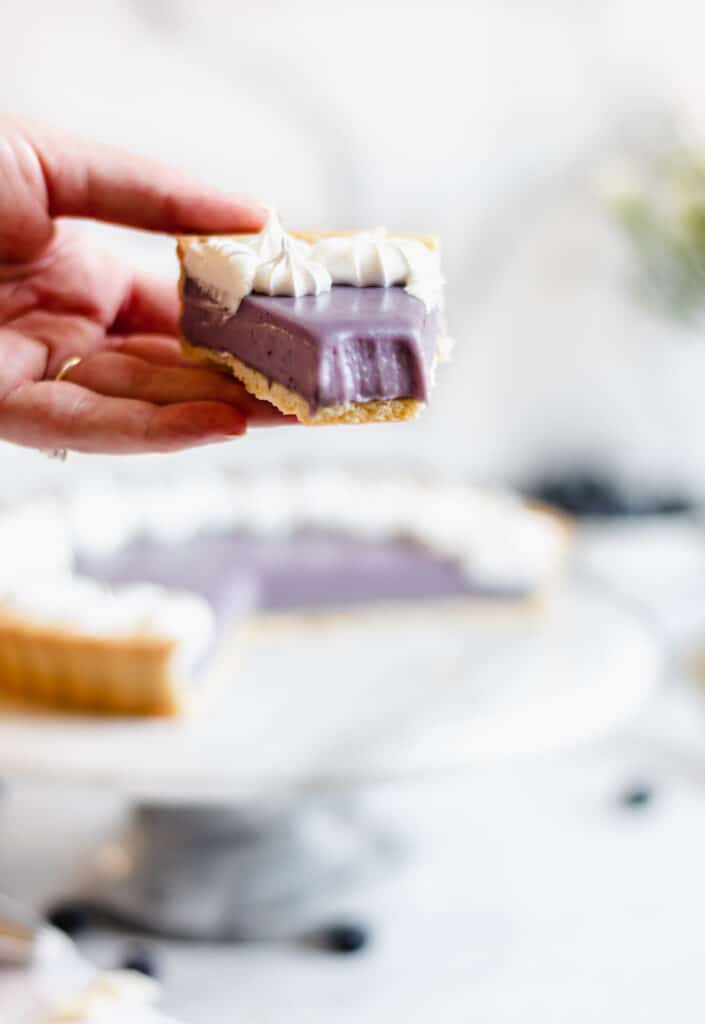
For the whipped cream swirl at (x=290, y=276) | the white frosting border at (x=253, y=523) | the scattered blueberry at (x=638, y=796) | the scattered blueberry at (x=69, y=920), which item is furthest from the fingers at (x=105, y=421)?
the scattered blueberry at (x=638, y=796)

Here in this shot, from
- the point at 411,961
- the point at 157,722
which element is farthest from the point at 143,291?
the point at 411,961

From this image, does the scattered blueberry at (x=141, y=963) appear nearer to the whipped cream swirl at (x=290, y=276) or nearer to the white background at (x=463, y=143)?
the whipped cream swirl at (x=290, y=276)

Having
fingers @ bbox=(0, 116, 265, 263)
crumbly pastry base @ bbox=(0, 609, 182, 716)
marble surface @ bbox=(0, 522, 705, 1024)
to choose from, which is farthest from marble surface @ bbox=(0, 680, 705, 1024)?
fingers @ bbox=(0, 116, 265, 263)

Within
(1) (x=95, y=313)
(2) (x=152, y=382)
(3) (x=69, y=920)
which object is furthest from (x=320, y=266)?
(3) (x=69, y=920)

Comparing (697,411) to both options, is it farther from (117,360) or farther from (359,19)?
(117,360)

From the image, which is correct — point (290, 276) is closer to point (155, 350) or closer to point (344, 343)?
point (344, 343)
